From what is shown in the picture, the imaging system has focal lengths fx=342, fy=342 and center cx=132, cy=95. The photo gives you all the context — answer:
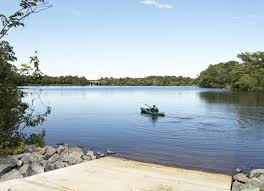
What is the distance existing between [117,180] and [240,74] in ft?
439

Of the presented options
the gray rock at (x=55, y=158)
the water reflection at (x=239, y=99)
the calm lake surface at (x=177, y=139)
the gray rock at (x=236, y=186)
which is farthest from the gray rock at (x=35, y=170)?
the water reflection at (x=239, y=99)

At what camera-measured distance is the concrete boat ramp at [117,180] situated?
1077 cm

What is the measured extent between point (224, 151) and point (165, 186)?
48.1ft

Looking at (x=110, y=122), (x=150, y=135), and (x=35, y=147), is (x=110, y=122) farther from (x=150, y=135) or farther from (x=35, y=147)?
(x=35, y=147)

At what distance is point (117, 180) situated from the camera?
37.9 ft

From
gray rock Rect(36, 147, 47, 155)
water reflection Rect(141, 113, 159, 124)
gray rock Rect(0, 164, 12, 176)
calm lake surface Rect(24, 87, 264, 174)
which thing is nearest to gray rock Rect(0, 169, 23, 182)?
gray rock Rect(0, 164, 12, 176)

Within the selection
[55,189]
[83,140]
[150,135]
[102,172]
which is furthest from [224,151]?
[55,189]

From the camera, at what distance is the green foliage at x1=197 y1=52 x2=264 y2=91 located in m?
127

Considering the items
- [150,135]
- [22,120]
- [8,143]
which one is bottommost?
[150,135]

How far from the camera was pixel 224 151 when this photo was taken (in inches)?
966

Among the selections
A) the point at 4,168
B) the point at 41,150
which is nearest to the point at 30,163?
the point at 4,168

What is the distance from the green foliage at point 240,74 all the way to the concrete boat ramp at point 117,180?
120404 millimetres

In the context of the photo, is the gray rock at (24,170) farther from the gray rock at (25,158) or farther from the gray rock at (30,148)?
the gray rock at (30,148)

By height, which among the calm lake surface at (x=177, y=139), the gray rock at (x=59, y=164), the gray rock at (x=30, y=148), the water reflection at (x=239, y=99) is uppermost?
the gray rock at (x=30, y=148)
